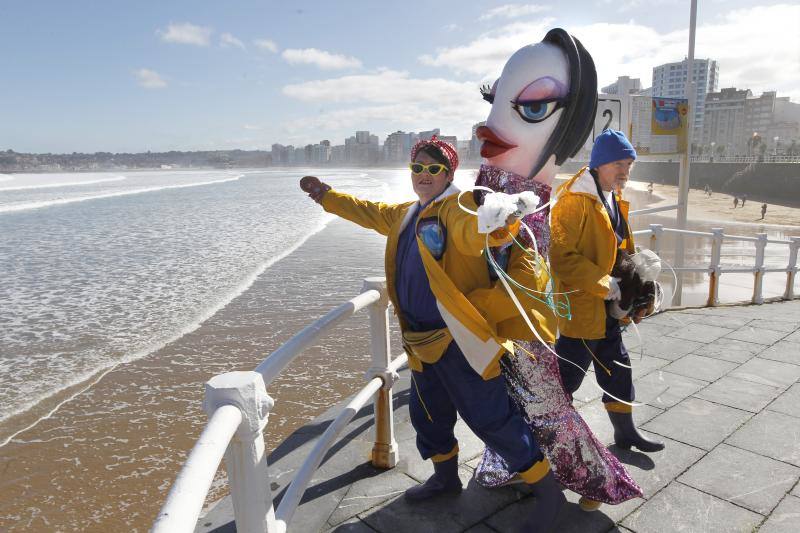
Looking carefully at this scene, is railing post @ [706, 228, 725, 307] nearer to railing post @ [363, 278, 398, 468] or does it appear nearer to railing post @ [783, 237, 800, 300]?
railing post @ [783, 237, 800, 300]

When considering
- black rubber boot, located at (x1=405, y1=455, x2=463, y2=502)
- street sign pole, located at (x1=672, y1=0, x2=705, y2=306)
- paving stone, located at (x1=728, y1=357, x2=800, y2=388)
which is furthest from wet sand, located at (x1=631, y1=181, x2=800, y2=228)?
black rubber boot, located at (x1=405, y1=455, x2=463, y2=502)

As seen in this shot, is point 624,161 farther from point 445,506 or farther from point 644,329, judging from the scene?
point 644,329

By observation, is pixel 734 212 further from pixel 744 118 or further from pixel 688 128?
pixel 744 118

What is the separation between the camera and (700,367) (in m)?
4.07

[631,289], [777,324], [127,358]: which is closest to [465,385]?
[631,289]

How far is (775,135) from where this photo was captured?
10325 cm

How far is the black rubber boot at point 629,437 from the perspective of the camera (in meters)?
2.94

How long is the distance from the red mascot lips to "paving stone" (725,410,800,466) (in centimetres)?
213

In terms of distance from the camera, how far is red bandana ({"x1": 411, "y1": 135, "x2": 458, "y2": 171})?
2170mm

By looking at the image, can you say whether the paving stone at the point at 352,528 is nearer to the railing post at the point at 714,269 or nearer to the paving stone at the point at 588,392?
the paving stone at the point at 588,392

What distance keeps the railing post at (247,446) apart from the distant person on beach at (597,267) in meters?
1.55

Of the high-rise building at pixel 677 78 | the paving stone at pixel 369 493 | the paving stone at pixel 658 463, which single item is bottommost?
the paving stone at pixel 658 463

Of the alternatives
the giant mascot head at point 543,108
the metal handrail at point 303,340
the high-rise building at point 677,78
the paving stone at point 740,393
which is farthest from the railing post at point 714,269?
the high-rise building at point 677,78

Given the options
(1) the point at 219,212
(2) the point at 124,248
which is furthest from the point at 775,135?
(2) the point at 124,248
